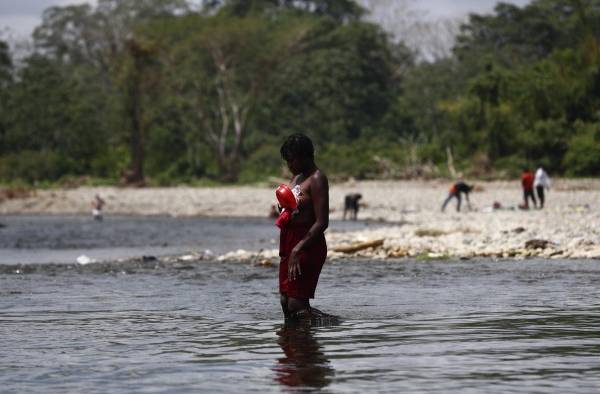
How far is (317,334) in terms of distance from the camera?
899 cm

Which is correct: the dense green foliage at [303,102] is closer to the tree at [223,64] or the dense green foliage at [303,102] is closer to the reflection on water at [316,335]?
the tree at [223,64]

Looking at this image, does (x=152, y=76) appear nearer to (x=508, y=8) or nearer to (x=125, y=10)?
(x=508, y=8)

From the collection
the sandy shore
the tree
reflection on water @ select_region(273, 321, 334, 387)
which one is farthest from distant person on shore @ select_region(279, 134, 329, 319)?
the tree

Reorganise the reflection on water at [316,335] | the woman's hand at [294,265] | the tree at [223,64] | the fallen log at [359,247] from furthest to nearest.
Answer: the tree at [223,64] → the fallen log at [359,247] → the woman's hand at [294,265] → the reflection on water at [316,335]

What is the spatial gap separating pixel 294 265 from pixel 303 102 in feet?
210

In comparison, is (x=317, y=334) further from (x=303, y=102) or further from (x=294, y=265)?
(x=303, y=102)

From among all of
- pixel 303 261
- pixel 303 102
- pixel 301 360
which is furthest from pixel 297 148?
pixel 303 102

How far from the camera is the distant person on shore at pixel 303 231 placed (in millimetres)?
9102

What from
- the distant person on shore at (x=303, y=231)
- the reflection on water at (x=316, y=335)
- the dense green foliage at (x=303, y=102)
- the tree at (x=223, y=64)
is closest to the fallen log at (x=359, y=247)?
the reflection on water at (x=316, y=335)

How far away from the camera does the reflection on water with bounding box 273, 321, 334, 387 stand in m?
6.93

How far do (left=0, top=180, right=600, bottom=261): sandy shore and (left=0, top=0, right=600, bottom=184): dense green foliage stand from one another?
4.51 metres

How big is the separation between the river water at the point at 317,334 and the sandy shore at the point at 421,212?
317 cm

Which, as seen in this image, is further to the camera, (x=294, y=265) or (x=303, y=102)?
(x=303, y=102)

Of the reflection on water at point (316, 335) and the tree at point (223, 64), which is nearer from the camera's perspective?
the reflection on water at point (316, 335)
